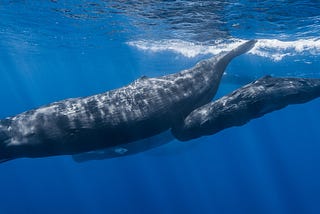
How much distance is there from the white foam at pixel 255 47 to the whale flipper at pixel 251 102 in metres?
14.6

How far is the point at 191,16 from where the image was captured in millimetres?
17344

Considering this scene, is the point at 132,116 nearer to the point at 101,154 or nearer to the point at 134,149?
the point at 134,149

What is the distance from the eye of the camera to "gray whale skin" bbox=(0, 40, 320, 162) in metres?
7.64

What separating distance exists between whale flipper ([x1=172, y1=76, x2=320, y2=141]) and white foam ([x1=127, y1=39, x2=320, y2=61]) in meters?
14.6

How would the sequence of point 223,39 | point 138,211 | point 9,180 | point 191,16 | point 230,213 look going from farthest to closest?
1. point 9,180
2. point 230,213
3. point 138,211
4. point 223,39
5. point 191,16

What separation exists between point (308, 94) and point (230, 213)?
3693 cm

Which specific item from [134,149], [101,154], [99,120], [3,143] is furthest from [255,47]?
[3,143]

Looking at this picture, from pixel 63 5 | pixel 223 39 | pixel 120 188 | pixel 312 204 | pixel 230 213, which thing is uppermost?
pixel 63 5

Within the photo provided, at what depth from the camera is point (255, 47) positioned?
2345 centimetres

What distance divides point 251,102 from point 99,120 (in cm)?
370

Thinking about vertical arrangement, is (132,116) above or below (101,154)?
above

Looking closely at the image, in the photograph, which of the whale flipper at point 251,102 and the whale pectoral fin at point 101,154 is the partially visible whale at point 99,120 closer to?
the whale flipper at point 251,102

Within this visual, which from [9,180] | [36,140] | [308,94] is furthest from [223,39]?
[9,180]

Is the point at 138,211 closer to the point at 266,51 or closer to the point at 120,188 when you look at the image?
the point at 120,188
